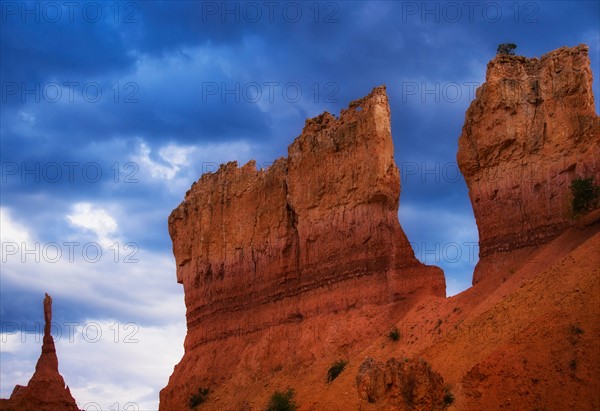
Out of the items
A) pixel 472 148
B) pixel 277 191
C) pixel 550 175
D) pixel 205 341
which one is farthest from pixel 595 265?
pixel 205 341

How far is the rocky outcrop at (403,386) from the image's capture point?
98.9ft

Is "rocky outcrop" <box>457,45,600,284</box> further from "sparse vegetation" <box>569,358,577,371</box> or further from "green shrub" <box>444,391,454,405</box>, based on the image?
"green shrub" <box>444,391,454,405</box>

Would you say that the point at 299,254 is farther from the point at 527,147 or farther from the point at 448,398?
the point at 448,398

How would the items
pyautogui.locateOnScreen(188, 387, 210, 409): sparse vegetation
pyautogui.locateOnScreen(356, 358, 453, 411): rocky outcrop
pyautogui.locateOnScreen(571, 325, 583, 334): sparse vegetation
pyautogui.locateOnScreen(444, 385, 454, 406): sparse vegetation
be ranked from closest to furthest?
pyautogui.locateOnScreen(356, 358, 453, 411): rocky outcrop
pyautogui.locateOnScreen(571, 325, 583, 334): sparse vegetation
pyautogui.locateOnScreen(444, 385, 454, 406): sparse vegetation
pyautogui.locateOnScreen(188, 387, 210, 409): sparse vegetation

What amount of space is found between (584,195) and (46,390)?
36199 mm

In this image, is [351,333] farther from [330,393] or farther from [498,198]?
[498,198]

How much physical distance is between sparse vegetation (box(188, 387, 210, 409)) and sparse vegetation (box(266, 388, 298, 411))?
10.0 m

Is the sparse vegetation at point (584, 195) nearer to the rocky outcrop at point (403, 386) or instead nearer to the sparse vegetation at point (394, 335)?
the sparse vegetation at point (394, 335)

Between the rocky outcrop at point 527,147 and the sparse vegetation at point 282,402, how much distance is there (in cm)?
1008

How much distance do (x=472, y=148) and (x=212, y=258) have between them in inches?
830

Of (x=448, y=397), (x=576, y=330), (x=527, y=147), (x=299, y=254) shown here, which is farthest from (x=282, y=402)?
(x=527, y=147)

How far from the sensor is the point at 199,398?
52812mm

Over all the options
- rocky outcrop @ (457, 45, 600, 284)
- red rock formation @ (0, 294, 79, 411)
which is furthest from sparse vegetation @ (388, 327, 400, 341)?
red rock formation @ (0, 294, 79, 411)

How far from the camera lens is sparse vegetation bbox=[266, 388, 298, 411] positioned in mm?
41812
